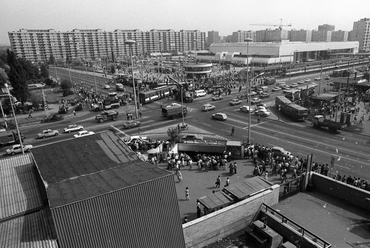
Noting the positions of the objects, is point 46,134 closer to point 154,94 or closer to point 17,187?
point 17,187

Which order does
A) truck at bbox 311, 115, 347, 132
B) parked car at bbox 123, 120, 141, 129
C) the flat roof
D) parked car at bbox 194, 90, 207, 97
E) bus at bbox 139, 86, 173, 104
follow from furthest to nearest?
parked car at bbox 194, 90, 207, 97 → bus at bbox 139, 86, 173, 104 → parked car at bbox 123, 120, 141, 129 → truck at bbox 311, 115, 347, 132 → the flat roof

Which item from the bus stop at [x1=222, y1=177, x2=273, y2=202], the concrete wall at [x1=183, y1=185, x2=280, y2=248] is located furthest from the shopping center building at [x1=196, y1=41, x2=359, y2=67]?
the concrete wall at [x1=183, y1=185, x2=280, y2=248]

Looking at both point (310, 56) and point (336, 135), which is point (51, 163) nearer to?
point (336, 135)

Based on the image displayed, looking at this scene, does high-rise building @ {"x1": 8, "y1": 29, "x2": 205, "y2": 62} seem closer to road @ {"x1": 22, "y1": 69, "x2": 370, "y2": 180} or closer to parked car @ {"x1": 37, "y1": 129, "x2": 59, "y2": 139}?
road @ {"x1": 22, "y1": 69, "x2": 370, "y2": 180}

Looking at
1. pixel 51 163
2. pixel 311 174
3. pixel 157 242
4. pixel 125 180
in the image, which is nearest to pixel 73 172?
pixel 51 163

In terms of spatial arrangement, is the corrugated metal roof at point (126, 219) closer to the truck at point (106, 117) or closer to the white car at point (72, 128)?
the white car at point (72, 128)

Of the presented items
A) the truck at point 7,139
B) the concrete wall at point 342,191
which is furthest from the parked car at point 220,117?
the truck at point 7,139

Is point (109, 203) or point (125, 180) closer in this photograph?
point (109, 203)
